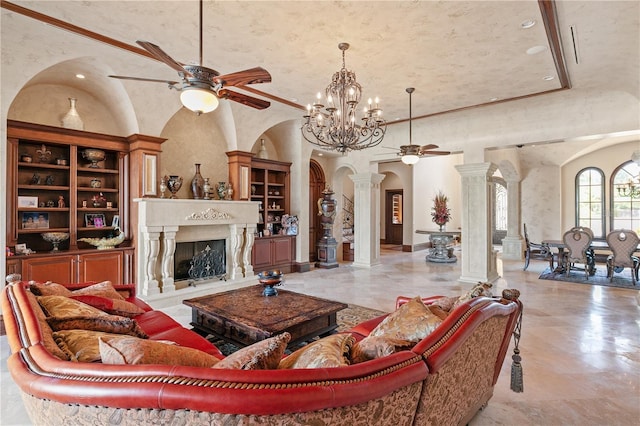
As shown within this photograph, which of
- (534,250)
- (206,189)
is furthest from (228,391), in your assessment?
(534,250)

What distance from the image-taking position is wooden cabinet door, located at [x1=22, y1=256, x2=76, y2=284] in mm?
4148

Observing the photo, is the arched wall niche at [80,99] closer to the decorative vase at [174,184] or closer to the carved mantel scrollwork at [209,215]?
the decorative vase at [174,184]

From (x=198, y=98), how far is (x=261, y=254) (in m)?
4.91

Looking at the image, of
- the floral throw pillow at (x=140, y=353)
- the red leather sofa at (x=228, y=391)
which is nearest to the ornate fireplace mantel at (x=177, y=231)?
the red leather sofa at (x=228, y=391)

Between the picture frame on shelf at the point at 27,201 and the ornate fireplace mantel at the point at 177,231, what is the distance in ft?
4.01

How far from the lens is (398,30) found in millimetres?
3533

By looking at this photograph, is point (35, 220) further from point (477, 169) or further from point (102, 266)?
point (477, 169)

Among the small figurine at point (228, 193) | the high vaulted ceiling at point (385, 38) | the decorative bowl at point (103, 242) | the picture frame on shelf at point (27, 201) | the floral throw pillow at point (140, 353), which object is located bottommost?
the floral throw pillow at point (140, 353)

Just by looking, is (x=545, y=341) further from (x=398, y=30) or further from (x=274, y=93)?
(x=274, y=93)

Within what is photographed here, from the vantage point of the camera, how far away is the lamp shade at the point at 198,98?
2562 mm

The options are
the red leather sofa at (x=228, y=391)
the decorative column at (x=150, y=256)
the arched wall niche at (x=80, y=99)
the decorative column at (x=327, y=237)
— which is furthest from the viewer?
the decorative column at (x=327, y=237)

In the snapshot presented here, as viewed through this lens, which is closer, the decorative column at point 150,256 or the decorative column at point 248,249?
the decorative column at point 150,256

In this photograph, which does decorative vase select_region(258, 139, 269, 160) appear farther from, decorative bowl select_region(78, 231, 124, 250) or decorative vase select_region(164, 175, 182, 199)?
decorative bowl select_region(78, 231, 124, 250)

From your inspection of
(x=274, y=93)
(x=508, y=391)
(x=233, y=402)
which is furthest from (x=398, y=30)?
(x=233, y=402)
